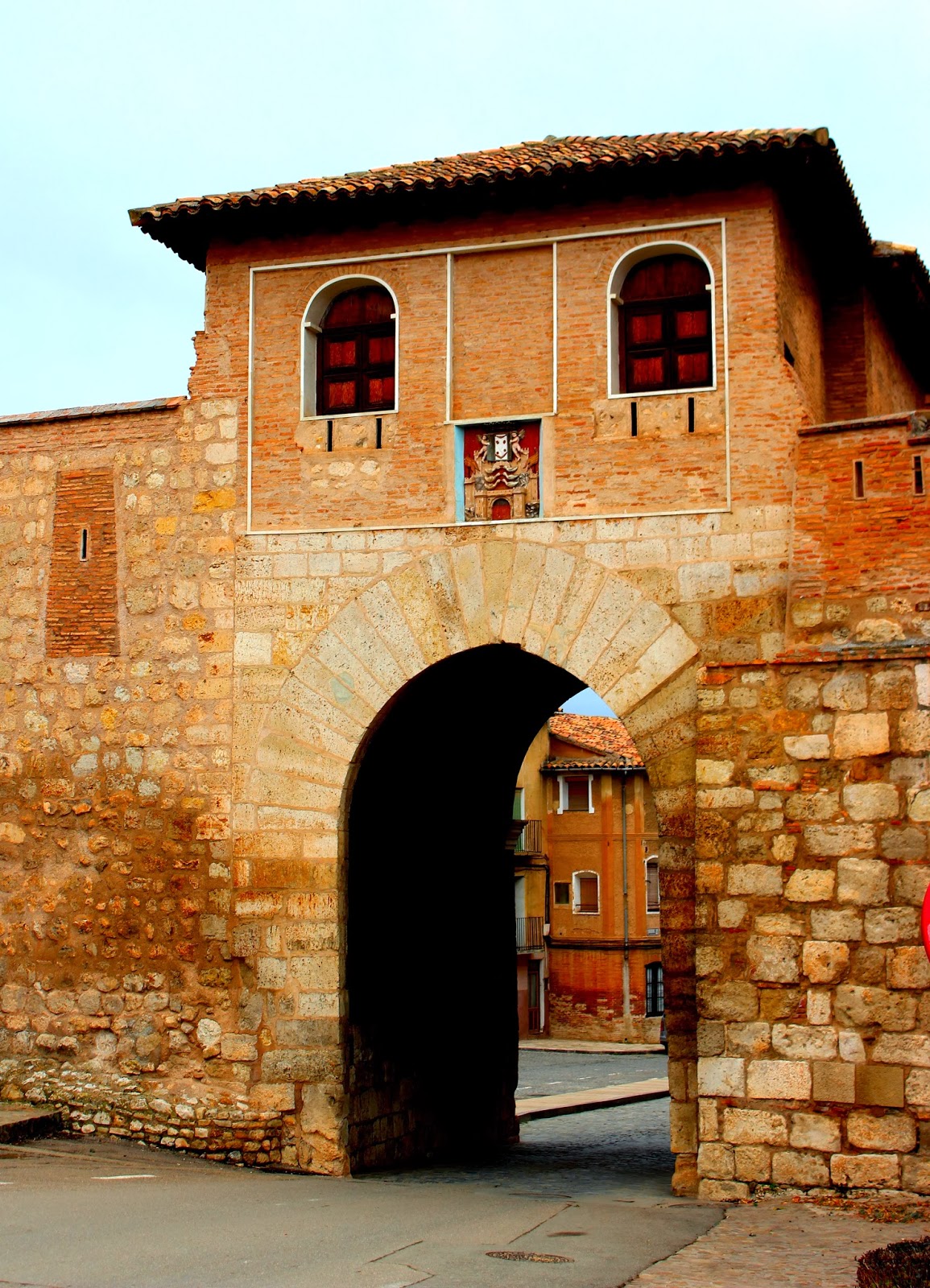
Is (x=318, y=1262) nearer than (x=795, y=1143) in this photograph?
Yes

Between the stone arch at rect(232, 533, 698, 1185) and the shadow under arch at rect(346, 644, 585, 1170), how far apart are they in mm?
240

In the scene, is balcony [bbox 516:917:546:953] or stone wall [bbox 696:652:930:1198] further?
balcony [bbox 516:917:546:953]

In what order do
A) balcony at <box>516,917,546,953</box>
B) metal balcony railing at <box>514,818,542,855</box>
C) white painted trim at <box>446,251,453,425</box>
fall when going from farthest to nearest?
metal balcony railing at <box>514,818,542,855</box> < balcony at <box>516,917,546,953</box> < white painted trim at <box>446,251,453,425</box>

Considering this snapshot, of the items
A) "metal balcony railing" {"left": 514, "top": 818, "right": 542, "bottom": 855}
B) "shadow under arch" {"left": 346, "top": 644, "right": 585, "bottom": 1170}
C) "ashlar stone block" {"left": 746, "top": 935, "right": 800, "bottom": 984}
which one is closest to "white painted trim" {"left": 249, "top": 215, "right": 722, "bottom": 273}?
"shadow under arch" {"left": 346, "top": 644, "right": 585, "bottom": 1170}

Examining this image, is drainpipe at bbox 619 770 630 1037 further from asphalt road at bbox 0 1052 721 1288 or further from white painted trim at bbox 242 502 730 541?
white painted trim at bbox 242 502 730 541

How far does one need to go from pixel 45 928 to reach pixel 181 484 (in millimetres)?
3737

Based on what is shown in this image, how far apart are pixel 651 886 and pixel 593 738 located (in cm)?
423

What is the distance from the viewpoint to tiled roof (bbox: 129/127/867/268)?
1152 cm

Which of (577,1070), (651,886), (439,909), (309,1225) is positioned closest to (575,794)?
(651,886)

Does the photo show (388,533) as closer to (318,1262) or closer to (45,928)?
(45,928)

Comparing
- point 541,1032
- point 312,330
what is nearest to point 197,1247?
point 312,330

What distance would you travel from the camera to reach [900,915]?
404 inches

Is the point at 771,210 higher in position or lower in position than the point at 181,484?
higher

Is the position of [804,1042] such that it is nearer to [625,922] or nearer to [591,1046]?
[591,1046]
